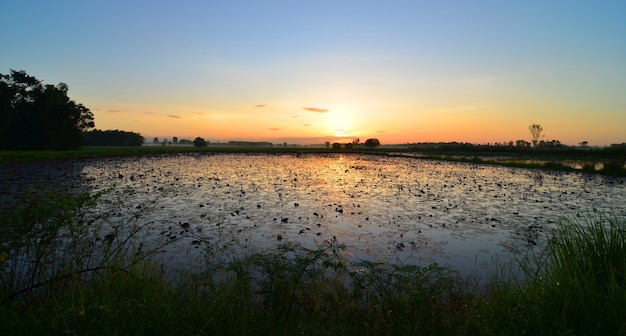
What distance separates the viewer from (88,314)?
18.5 feet

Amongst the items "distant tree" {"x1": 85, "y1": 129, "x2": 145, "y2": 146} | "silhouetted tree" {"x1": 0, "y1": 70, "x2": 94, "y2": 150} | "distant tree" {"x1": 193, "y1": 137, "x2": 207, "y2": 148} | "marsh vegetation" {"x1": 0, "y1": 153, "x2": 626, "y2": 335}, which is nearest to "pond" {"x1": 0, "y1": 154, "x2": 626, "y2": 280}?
"marsh vegetation" {"x1": 0, "y1": 153, "x2": 626, "y2": 335}

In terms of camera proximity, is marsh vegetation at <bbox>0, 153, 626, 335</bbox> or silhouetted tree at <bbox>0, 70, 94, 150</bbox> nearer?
marsh vegetation at <bbox>0, 153, 626, 335</bbox>

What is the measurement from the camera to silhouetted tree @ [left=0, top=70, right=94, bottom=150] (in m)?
72.1

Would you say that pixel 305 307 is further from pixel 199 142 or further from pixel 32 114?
pixel 199 142

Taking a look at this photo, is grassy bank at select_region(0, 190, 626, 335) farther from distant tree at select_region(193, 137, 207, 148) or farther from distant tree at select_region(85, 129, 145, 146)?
distant tree at select_region(85, 129, 145, 146)

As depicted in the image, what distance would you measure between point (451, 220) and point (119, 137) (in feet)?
663

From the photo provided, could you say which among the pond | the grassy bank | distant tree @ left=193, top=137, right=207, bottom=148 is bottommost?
the pond

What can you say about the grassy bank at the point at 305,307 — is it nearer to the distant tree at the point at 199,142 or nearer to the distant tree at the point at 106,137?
the distant tree at the point at 199,142

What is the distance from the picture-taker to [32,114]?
255 feet

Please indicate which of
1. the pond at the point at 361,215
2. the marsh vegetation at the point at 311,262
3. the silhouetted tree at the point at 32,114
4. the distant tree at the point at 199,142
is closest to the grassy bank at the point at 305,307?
the marsh vegetation at the point at 311,262

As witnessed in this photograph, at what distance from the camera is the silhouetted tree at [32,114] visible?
72062 millimetres

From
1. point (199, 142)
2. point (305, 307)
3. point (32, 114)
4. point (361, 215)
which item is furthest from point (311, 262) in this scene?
point (199, 142)

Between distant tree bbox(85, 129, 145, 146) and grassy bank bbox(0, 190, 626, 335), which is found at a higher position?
distant tree bbox(85, 129, 145, 146)

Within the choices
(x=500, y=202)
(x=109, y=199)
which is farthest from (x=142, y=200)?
(x=500, y=202)
